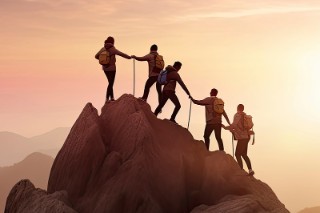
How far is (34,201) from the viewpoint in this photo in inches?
1048

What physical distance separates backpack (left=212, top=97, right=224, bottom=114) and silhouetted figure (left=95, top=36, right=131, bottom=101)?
16.8 feet

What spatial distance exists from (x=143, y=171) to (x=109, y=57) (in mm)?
6856

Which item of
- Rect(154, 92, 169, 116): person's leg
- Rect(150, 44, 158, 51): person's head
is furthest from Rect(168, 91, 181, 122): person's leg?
Rect(150, 44, 158, 51): person's head

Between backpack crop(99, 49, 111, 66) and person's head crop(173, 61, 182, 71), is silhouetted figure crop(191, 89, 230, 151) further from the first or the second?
backpack crop(99, 49, 111, 66)

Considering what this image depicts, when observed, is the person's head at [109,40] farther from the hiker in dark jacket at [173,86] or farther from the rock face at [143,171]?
the hiker in dark jacket at [173,86]

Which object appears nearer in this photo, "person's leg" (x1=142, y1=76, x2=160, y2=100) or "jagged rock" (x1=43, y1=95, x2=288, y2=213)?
"jagged rock" (x1=43, y1=95, x2=288, y2=213)

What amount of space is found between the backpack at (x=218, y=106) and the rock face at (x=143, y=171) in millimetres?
2096

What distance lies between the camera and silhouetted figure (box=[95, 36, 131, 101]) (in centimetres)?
2836

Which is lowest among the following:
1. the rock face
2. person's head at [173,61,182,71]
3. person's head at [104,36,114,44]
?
the rock face

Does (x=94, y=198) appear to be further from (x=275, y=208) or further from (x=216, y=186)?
(x=275, y=208)

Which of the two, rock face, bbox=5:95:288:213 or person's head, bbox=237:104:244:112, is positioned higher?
person's head, bbox=237:104:244:112

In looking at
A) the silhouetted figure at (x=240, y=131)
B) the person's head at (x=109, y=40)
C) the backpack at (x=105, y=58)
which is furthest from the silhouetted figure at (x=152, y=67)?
the silhouetted figure at (x=240, y=131)

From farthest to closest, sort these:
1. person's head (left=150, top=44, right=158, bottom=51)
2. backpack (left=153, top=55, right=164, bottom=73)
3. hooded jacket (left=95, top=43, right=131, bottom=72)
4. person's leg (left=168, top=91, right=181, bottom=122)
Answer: person's head (left=150, top=44, right=158, bottom=51) → backpack (left=153, top=55, right=164, bottom=73) → hooded jacket (left=95, top=43, right=131, bottom=72) → person's leg (left=168, top=91, right=181, bottom=122)

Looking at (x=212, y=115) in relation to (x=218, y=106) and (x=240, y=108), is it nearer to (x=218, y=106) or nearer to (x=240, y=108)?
(x=218, y=106)
